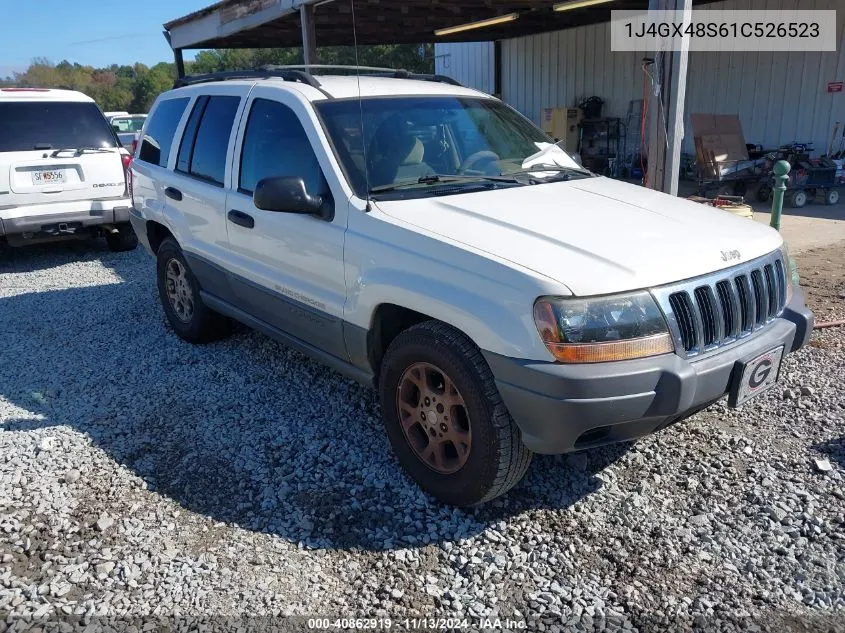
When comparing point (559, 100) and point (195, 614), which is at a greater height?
point (559, 100)

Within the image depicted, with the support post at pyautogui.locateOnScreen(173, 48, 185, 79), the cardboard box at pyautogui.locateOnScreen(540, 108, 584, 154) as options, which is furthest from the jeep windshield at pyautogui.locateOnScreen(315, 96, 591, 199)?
the support post at pyautogui.locateOnScreen(173, 48, 185, 79)

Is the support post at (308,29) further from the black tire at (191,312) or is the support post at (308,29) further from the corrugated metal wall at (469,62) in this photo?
the corrugated metal wall at (469,62)

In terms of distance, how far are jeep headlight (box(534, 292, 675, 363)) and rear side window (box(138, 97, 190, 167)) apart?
374 centimetres

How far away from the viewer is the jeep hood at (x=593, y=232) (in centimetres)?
265

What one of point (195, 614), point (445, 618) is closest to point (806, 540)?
point (445, 618)

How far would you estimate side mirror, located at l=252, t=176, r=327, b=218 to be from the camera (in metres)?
3.31

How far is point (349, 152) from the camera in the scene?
3.54m

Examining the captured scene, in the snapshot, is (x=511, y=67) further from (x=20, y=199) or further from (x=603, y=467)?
(x=603, y=467)

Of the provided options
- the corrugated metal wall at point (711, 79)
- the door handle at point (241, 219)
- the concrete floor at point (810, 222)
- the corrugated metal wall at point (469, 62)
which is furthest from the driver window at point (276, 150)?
the corrugated metal wall at point (469, 62)

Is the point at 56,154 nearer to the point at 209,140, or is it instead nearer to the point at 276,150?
the point at 209,140

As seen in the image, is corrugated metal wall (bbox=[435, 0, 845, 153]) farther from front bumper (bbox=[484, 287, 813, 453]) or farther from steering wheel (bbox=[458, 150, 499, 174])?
front bumper (bbox=[484, 287, 813, 453])

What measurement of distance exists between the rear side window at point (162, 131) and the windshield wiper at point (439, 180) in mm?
2464

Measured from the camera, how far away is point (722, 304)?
2855mm

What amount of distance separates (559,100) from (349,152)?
15086 mm
